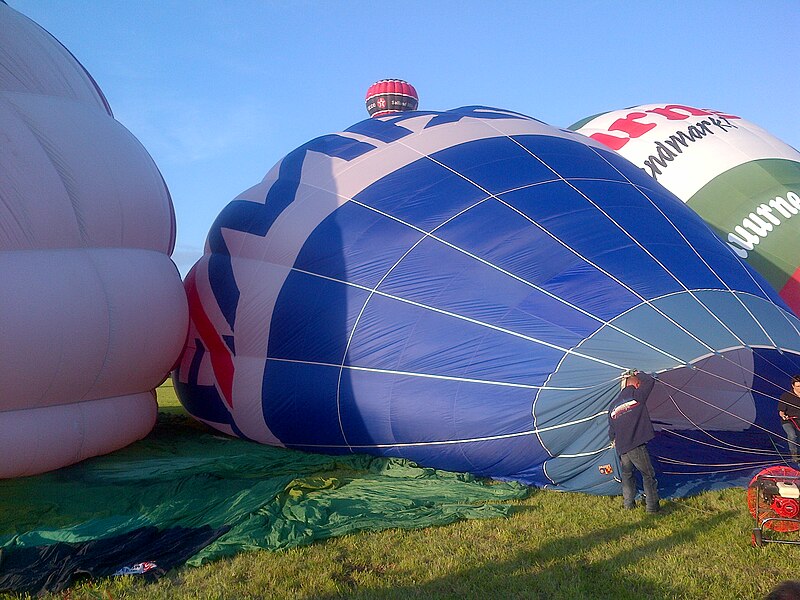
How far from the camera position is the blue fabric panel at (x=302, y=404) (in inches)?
232

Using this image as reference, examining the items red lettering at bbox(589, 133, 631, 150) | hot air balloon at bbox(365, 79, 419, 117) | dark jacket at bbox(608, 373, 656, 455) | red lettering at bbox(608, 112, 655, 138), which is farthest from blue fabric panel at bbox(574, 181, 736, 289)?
hot air balloon at bbox(365, 79, 419, 117)

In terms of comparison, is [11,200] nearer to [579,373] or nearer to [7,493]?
[7,493]

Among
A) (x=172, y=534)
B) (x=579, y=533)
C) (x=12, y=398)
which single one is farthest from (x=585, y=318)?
(x=12, y=398)

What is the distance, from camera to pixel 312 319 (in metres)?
6.06

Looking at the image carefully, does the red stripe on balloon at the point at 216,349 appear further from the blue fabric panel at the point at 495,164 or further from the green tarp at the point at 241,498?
the blue fabric panel at the point at 495,164

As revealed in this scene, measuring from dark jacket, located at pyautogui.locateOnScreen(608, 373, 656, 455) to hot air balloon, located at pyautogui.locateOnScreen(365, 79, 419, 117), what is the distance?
26.2ft

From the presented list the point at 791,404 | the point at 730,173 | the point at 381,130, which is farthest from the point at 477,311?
the point at 730,173

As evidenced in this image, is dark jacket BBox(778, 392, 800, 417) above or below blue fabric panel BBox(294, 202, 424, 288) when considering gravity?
below

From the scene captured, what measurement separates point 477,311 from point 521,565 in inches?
84.4

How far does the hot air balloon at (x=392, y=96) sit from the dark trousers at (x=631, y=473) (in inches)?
322

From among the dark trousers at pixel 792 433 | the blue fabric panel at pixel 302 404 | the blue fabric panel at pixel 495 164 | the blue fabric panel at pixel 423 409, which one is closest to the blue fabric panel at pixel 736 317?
the dark trousers at pixel 792 433

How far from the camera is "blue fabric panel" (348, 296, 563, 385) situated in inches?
200

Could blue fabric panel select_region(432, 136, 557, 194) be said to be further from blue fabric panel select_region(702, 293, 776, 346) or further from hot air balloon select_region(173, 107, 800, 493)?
blue fabric panel select_region(702, 293, 776, 346)

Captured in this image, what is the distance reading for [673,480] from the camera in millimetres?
5191
